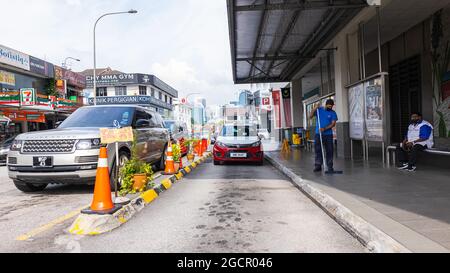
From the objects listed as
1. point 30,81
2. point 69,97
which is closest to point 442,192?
point 30,81

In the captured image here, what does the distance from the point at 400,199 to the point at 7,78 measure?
26.8 meters

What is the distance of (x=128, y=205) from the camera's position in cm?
542

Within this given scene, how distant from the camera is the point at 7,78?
25.2 m

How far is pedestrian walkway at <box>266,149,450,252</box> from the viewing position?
3.72 m

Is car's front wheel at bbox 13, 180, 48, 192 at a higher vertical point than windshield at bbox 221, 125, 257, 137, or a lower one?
lower

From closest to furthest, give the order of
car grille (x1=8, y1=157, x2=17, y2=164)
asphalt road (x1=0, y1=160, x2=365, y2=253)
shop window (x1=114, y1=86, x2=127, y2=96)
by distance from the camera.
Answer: asphalt road (x1=0, y1=160, x2=365, y2=253) → car grille (x1=8, y1=157, x2=17, y2=164) → shop window (x1=114, y1=86, x2=127, y2=96)

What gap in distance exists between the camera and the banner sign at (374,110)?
985cm

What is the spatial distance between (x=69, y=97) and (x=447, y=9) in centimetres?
3227

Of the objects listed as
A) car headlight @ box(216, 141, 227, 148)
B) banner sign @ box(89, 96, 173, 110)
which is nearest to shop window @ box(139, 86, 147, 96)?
banner sign @ box(89, 96, 173, 110)

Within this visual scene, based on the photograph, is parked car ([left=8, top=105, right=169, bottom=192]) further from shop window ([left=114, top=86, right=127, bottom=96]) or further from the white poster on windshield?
shop window ([left=114, top=86, right=127, bottom=96])

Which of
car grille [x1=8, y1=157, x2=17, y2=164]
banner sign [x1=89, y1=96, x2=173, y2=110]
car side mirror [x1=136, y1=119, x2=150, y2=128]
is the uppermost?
banner sign [x1=89, y1=96, x2=173, y2=110]

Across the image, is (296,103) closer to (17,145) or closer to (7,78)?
(17,145)

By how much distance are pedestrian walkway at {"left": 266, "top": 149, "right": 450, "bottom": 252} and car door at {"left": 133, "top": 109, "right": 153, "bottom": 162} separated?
3.75 meters

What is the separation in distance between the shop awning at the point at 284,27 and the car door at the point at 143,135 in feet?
11.6
